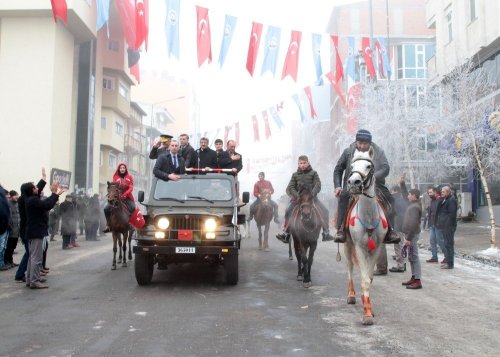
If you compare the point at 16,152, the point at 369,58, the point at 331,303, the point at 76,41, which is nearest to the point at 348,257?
the point at 331,303

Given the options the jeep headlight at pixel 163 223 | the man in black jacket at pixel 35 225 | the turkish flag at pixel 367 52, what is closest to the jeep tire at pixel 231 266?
the jeep headlight at pixel 163 223

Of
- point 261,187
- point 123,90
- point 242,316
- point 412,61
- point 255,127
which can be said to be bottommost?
point 242,316

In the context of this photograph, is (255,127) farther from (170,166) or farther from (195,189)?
(195,189)

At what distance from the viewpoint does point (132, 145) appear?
54625mm

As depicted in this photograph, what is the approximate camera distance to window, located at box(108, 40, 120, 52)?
4265cm

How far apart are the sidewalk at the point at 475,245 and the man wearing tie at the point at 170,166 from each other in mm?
9101

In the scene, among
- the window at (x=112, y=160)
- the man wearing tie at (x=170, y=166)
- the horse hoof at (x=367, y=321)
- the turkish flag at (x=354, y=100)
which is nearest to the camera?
the horse hoof at (x=367, y=321)

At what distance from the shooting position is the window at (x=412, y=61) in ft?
159

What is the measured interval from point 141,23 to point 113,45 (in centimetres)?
2571

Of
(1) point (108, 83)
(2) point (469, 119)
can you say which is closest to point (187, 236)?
(2) point (469, 119)

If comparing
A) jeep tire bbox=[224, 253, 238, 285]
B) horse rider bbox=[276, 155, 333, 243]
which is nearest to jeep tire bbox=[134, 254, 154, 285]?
jeep tire bbox=[224, 253, 238, 285]

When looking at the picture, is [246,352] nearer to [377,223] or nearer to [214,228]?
[377,223]

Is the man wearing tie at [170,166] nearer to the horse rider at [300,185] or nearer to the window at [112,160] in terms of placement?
the horse rider at [300,185]

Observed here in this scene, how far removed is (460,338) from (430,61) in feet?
95.2
